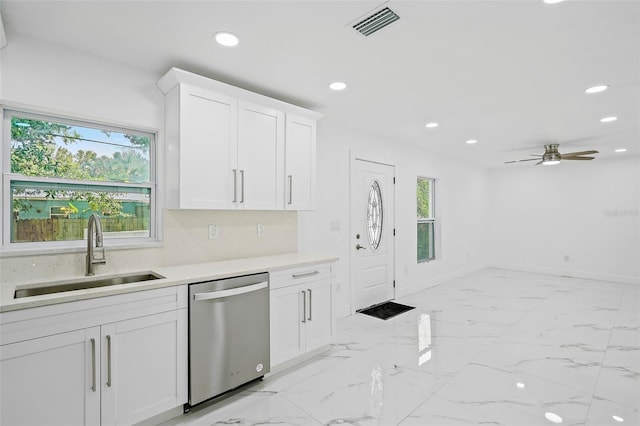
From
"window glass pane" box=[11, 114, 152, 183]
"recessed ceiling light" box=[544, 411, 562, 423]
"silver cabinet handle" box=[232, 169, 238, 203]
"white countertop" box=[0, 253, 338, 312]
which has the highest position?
"window glass pane" box=[11, 114, 152, 183]

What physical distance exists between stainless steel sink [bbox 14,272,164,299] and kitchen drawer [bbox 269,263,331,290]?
85cm

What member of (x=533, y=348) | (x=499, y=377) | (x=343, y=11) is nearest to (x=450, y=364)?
(x=499, y=377)

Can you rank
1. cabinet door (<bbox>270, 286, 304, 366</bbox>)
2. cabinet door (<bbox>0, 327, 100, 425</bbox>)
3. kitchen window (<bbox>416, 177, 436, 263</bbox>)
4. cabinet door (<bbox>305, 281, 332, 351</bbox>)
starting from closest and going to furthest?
cabinet door (<bbox>0, 327, 100, 425</bbox>), cabinet door (<bbox>270, 286, 304, 366</bbox>), cabinet door (<bbox>305, 281, 332, 351</bbox>), kitchen window (<bbox>416, 177, 436, 263</bbox>)

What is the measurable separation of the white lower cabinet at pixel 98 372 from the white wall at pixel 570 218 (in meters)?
7.56

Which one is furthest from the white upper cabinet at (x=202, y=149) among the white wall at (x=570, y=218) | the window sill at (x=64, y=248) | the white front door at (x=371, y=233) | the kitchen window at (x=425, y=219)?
the white wall at (x=570, y=218)

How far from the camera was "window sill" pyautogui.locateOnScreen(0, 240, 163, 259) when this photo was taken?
2.04 metres

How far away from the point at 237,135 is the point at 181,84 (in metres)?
0.56

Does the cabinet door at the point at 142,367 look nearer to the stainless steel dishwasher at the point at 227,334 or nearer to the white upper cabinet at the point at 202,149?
the stainless steel dishwasher at the point at 227,334

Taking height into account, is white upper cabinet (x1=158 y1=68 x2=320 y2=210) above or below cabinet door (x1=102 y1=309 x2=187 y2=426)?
above

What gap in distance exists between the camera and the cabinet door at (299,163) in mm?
3107

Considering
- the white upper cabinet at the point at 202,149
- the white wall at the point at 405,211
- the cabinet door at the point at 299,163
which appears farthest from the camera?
the white wall at the point at 405,211

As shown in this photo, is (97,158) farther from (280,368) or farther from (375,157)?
(375,157)

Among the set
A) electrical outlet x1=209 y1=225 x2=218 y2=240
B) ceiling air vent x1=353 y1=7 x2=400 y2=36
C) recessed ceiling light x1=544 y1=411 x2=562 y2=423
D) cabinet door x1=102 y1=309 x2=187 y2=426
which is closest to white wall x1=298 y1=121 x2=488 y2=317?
electrical outlet x1=209 y1=225 x2=218 y2=240

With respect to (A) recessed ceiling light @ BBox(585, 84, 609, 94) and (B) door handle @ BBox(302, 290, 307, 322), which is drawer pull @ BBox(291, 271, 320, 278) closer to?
(B) door handle @ BBox(302, 290, 307, 322)
